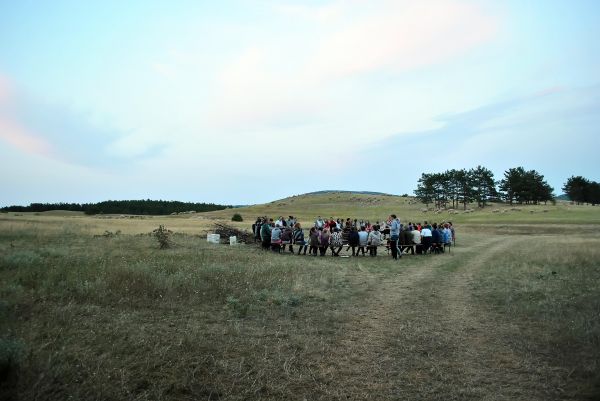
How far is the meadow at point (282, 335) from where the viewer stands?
558 centimetres

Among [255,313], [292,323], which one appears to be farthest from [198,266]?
[292,323]

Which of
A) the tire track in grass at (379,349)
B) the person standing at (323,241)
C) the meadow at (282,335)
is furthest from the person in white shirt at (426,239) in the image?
the tire track in grass at (379,349)

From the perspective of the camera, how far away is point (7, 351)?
5230mm

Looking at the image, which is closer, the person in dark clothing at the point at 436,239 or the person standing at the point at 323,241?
the person standing at the point at 323,241

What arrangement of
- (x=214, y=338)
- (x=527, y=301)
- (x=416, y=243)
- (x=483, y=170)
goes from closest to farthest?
(x=214, y=338)
(x=527, y=301)
(x=416, y=243)
(x=483, y=170)

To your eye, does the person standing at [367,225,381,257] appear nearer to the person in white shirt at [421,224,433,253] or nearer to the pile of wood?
the person in white shirt at [421,224,433,253]

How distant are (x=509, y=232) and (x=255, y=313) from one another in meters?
42.4

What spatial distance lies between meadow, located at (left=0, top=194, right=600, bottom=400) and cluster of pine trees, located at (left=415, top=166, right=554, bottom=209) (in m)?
85.9

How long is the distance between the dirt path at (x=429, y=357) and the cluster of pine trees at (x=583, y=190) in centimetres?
11884

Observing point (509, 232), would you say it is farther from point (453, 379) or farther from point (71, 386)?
point (71, 386)

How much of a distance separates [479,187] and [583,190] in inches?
1389

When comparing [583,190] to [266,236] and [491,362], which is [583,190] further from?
[491,362]

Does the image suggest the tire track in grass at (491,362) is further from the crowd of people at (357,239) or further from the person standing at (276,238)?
the person standing at (276,238)

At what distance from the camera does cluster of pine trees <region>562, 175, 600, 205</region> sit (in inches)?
4299
